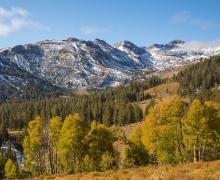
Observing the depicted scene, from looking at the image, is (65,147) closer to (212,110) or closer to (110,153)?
(110,153)

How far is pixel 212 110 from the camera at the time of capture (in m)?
61.6

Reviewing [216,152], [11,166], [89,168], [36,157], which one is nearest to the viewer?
[89,168]

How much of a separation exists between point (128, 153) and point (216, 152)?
729 inches

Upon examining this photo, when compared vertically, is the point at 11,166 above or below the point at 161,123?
below

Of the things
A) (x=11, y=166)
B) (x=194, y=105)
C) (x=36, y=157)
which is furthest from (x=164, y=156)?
(x=11, y=166)

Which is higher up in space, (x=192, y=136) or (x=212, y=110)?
(x=212, y=110)

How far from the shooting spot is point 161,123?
6291 cm

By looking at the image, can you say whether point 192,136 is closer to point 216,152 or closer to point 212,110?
point 212,110

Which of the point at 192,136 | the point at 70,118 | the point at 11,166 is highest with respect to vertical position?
the point at 70,118

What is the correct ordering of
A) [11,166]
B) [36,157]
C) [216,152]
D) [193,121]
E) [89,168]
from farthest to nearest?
[11,166] → [216,152] → [36,157] → [89,168] → [193,121]

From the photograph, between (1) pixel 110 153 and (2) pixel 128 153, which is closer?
(1) pixel 110 153

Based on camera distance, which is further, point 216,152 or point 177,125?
point 216,152

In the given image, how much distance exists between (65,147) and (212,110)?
84.8ft

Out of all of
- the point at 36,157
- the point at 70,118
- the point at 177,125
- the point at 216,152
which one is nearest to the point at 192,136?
the point at 177,125
